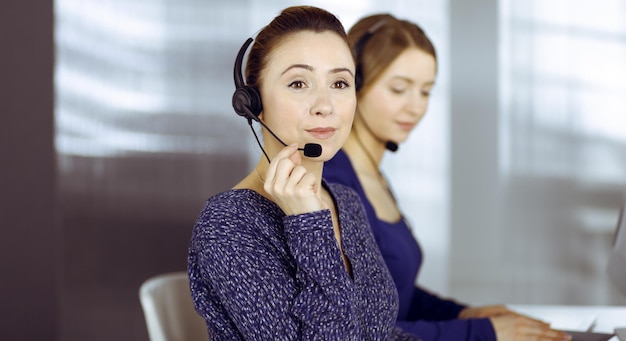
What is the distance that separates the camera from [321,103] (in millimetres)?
1332

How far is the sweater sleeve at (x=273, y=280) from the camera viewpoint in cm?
122

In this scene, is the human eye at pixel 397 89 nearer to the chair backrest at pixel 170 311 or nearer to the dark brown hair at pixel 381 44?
the dark brown hair at pixel 381 44

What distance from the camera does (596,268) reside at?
4.60 m

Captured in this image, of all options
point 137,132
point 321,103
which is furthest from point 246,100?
point 137,132

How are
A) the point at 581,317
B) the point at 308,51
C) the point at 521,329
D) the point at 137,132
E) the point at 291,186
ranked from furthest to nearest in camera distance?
the point at 137,132, the point at 581,317, the point at 521,329, the point at 308,51, the point at 291,186

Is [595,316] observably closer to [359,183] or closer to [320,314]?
[359,183]

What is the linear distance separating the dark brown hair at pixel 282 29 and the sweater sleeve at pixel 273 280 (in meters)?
0.26

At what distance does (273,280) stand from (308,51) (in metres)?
0.39

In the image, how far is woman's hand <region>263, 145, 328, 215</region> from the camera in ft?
4.07

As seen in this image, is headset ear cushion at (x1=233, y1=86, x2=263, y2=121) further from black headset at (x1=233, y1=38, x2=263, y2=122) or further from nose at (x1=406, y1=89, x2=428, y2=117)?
nose at (x1=406, y1=89, x2=428, y2=117)

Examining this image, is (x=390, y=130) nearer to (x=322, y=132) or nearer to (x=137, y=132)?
(x=322, y=132)

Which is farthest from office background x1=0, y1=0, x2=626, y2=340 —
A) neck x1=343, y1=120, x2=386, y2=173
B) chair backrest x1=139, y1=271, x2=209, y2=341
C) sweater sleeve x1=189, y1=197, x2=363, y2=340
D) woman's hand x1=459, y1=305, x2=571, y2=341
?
sweater sleeve x1=189, y1=197, x2=363, y2=340

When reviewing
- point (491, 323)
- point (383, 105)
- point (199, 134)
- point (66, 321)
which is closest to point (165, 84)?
point (199, 134)

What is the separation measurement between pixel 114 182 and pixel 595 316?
2.60m
